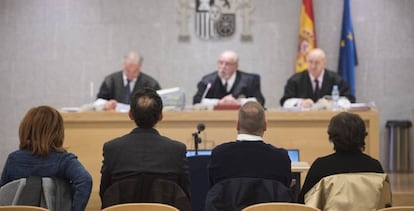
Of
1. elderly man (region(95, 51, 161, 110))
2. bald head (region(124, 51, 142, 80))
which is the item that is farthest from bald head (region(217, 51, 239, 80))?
bald head (region(124, 51, 142, 80))

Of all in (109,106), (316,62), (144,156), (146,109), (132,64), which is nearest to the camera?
(144,156)

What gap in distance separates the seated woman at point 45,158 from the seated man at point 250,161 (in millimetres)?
694

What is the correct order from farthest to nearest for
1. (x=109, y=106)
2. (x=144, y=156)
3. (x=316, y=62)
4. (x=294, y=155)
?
(x=316, y=62) → (x=109, y=106) → (x=294, y=155) → (x=144, y=156)

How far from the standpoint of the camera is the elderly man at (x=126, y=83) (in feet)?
24.4

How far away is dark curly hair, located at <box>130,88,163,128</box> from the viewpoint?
3658mm

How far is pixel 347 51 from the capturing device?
8172 millimetres

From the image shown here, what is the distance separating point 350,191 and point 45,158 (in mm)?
1611

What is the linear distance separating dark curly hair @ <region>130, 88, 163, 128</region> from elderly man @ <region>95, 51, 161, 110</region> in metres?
3.72

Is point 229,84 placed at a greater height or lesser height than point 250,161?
greater

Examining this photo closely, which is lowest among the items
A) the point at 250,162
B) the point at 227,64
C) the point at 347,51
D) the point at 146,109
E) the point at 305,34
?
the point at 250,162

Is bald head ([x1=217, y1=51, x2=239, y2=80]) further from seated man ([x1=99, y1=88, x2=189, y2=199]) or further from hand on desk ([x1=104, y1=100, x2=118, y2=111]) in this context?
seated man ([x1=99, y1=88, x2=189, y2=199])

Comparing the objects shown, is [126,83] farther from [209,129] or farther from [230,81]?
[209,129]

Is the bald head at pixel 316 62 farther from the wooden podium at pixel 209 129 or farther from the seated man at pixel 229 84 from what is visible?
the wooden podium at pixel 209 129

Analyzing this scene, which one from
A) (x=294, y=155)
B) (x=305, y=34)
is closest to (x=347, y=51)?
(x=305, y=34)
